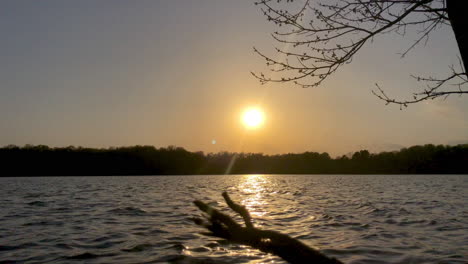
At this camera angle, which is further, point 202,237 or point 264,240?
point 202,237

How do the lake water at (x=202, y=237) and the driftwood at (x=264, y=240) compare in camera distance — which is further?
the lake water at (x=202, y=237)

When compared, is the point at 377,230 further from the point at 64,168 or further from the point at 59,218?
the point at 64,168

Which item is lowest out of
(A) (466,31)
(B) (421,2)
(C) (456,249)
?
(C) (456,249)

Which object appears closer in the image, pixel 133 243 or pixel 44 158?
pixel 133 243

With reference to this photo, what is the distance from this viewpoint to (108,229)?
16359 millimetres

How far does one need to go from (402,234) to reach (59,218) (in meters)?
15.1

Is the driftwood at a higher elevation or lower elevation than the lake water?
higher

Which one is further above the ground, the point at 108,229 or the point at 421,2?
the point at 421,2

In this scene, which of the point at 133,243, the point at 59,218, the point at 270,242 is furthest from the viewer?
the point at 59,218

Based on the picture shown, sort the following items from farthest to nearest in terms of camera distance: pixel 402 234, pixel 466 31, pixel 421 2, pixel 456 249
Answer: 1. pixel 402 234
2. pixel 456 249
3. pixel 421 2
4. pixel 466 31

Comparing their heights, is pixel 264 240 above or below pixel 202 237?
above

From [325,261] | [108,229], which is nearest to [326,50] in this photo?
[325,261]

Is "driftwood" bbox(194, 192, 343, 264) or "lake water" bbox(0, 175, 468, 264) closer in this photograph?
"driftwood" bbox(194, 192, 343, 264)

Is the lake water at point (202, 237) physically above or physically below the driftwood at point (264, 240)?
below
